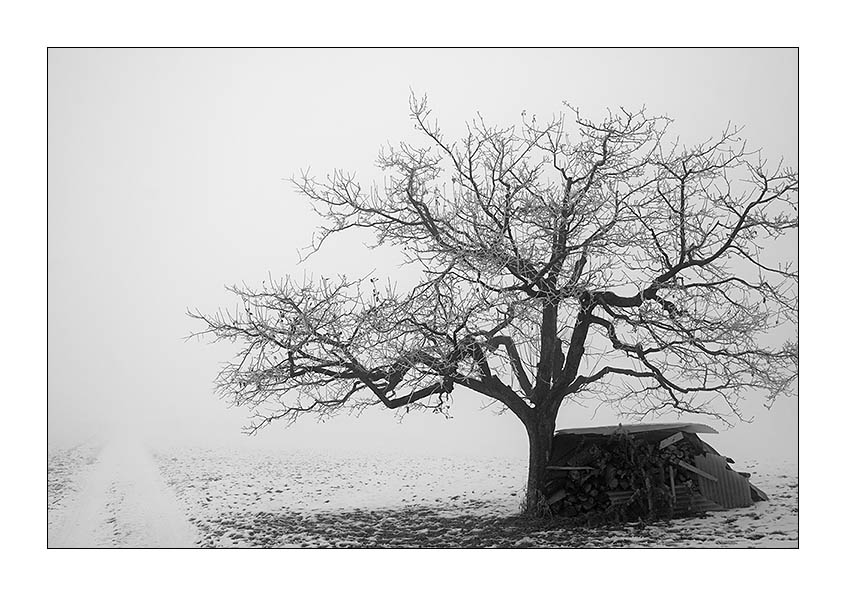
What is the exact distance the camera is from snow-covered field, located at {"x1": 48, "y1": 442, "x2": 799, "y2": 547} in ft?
25.2

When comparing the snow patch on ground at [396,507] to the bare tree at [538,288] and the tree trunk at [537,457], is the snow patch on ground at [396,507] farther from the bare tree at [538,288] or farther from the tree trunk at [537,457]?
the bare tree at [538,288]

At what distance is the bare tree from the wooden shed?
223 mm

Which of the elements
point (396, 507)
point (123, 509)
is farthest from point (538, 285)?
point (123, 509)

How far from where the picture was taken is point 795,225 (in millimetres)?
8219

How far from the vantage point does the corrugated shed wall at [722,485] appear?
830 centimetres

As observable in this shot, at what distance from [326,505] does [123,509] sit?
6.98 feet

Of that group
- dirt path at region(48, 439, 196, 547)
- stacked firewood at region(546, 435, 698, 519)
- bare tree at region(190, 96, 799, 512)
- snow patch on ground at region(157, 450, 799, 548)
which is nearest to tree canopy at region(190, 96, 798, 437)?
bare tree at region(190, 96, 799, 512)

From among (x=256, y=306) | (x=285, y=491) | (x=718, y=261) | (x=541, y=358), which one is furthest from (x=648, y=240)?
(x=285, y=491)

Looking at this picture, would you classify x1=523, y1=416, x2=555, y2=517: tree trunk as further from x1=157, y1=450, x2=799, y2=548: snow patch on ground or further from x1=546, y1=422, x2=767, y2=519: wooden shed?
x1=157, y1=450, x2=799, y2=548: snow patch on ground

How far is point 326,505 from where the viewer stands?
9648 millimetres

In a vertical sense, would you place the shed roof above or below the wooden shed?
above

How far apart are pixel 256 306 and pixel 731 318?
432 centimetres

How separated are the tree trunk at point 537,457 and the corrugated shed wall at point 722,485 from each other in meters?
1.40
